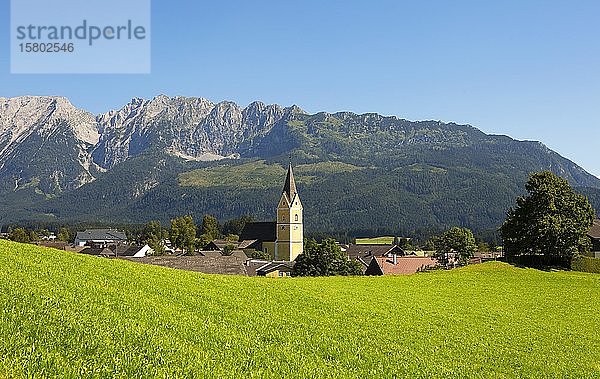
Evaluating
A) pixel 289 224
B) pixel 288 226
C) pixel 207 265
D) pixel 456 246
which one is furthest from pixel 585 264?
pixel 288 226

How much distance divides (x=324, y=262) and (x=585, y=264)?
1392 inches

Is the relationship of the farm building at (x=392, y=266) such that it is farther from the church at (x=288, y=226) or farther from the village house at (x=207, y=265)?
the church at (x=288, y=226)

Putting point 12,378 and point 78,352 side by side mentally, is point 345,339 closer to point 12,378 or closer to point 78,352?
point 78,352

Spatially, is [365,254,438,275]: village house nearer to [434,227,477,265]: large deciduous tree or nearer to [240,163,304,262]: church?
[434,227,477,265]: large deciduous tree

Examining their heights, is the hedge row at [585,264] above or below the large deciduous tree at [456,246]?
Answer: above

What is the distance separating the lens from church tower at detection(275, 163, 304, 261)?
508 ft

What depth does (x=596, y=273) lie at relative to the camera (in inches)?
2655

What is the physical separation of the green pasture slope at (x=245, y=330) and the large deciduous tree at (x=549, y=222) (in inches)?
1286

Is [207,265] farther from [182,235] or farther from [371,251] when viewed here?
[371,251]

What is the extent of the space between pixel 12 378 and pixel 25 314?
4198 millimetres

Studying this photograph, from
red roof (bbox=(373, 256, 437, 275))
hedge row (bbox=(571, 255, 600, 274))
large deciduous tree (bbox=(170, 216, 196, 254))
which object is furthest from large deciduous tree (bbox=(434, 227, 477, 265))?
large deciduous tree (bbox=(170, 216, 196, 254))

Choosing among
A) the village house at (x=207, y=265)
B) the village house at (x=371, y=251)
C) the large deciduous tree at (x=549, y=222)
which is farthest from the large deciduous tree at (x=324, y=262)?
the village house at (x=371, y=251)

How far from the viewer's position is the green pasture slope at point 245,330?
13.1 meters

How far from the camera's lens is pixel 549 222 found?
69750 millimetres
